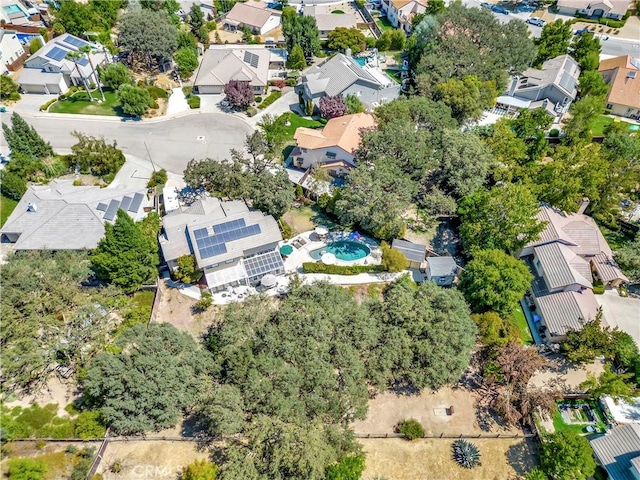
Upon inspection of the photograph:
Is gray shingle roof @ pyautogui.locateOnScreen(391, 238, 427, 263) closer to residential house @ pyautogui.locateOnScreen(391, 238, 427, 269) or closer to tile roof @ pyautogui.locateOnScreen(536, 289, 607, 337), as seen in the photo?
residential house @ pyautogui.locateOnScreen(391, 238, 427, 269)

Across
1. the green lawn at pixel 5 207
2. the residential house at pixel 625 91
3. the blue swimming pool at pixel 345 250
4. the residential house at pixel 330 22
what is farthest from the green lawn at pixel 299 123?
the residential house at pixel 625 91

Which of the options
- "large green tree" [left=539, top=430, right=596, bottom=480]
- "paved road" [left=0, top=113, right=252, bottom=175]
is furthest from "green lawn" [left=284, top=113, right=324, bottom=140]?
"large green tree" [left=539, top=430, right=596, bottom=480]

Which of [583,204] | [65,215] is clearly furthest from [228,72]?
[583,204]

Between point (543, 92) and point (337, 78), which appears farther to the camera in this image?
point (543, 92)

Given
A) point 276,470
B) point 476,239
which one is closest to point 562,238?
point 476,239

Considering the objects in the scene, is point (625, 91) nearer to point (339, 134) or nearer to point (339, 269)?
point (339, 134)

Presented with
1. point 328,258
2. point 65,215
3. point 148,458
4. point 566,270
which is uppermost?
point 65,215

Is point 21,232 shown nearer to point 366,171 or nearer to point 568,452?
point 366,171

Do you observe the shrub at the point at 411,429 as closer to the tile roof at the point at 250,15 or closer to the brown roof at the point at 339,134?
the brown roof at the point at 339,134
